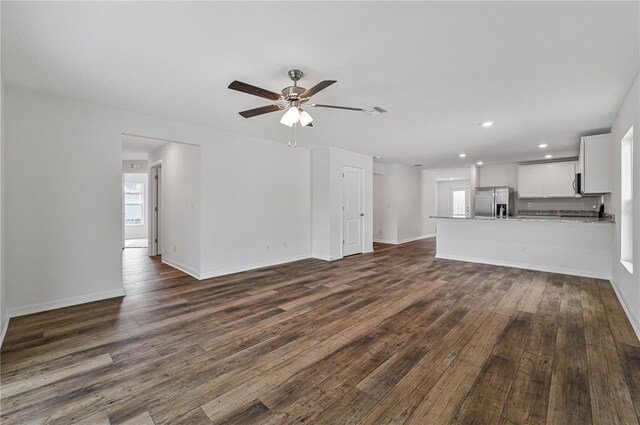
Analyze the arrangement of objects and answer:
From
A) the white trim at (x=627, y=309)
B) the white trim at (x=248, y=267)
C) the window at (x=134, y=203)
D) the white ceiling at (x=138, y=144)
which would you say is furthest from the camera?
the window at (x=134, y=203)

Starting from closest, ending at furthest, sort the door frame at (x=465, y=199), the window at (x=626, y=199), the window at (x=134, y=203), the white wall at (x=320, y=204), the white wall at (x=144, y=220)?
the window at (x=626, y=199) < the white wall at (x=320, y=204) < the white wall at (x=144, y=220) < the window at (x=134, y=203) < the door frame at (x=465, y=199)

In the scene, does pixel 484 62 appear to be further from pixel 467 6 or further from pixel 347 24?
pixel 347 24

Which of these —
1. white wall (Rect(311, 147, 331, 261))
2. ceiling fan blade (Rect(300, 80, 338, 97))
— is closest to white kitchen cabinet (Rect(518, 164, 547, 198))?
white wall (Rect(311, 147, 331, 261))

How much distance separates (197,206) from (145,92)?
196 centimetres

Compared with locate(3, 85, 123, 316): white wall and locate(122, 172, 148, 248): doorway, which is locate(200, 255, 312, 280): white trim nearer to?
locate(3, 85, 123, 316): white wall

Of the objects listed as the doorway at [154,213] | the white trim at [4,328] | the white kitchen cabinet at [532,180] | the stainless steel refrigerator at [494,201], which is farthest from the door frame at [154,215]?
the white kitchen cabinet at [532,180]

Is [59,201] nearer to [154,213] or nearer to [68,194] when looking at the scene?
[68,194]

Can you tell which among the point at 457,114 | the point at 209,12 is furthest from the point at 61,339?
the point at 457,114

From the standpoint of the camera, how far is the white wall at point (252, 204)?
15.2 ft

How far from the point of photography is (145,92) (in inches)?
122

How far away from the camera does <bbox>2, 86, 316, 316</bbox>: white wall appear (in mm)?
3039

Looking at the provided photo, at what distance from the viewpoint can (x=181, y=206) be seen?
204 inches

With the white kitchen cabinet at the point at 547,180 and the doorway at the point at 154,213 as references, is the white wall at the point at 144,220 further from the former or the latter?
the white kitchen cabinet at the point at 547,180

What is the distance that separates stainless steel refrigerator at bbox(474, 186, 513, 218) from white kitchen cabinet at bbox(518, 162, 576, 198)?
383mm
